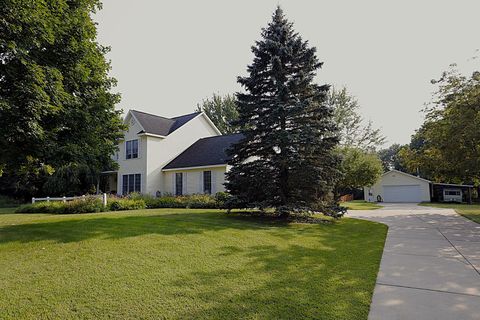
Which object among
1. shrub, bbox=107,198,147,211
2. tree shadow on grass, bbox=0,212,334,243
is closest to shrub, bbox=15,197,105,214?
shrub, bbox=107,198,147,211

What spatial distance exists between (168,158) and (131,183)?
11.8 feet

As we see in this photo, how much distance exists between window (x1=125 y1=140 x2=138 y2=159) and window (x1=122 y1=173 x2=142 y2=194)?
1577 mm

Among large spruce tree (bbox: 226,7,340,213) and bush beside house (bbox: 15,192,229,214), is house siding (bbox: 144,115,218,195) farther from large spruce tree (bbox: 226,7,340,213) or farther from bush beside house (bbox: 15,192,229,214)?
large spruce tree (bbox: 226,7,340,213)

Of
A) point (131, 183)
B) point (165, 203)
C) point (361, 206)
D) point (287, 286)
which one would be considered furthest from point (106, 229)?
point (361, 206)

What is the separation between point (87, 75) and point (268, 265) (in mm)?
6910

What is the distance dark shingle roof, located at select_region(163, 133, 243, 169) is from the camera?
19984 millimetres

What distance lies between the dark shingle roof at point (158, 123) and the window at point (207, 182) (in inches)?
221

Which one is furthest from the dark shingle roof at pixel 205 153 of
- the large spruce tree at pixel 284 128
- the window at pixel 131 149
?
the large spruce tree at pixel 284 128

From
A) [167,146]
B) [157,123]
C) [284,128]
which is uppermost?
[157,123]

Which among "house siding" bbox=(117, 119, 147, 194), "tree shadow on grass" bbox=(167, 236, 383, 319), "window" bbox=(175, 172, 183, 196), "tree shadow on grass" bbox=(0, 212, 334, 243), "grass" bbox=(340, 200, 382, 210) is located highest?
"house siding" bbox=(117, 119, 147, 194)

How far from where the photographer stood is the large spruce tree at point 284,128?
34.6ft

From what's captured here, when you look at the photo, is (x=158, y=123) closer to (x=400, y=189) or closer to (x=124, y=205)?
(x=124, y=205)

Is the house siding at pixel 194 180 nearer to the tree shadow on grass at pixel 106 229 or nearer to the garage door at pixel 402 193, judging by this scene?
the tree shadow on grass at pixel 106 229

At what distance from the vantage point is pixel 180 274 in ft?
15.4
